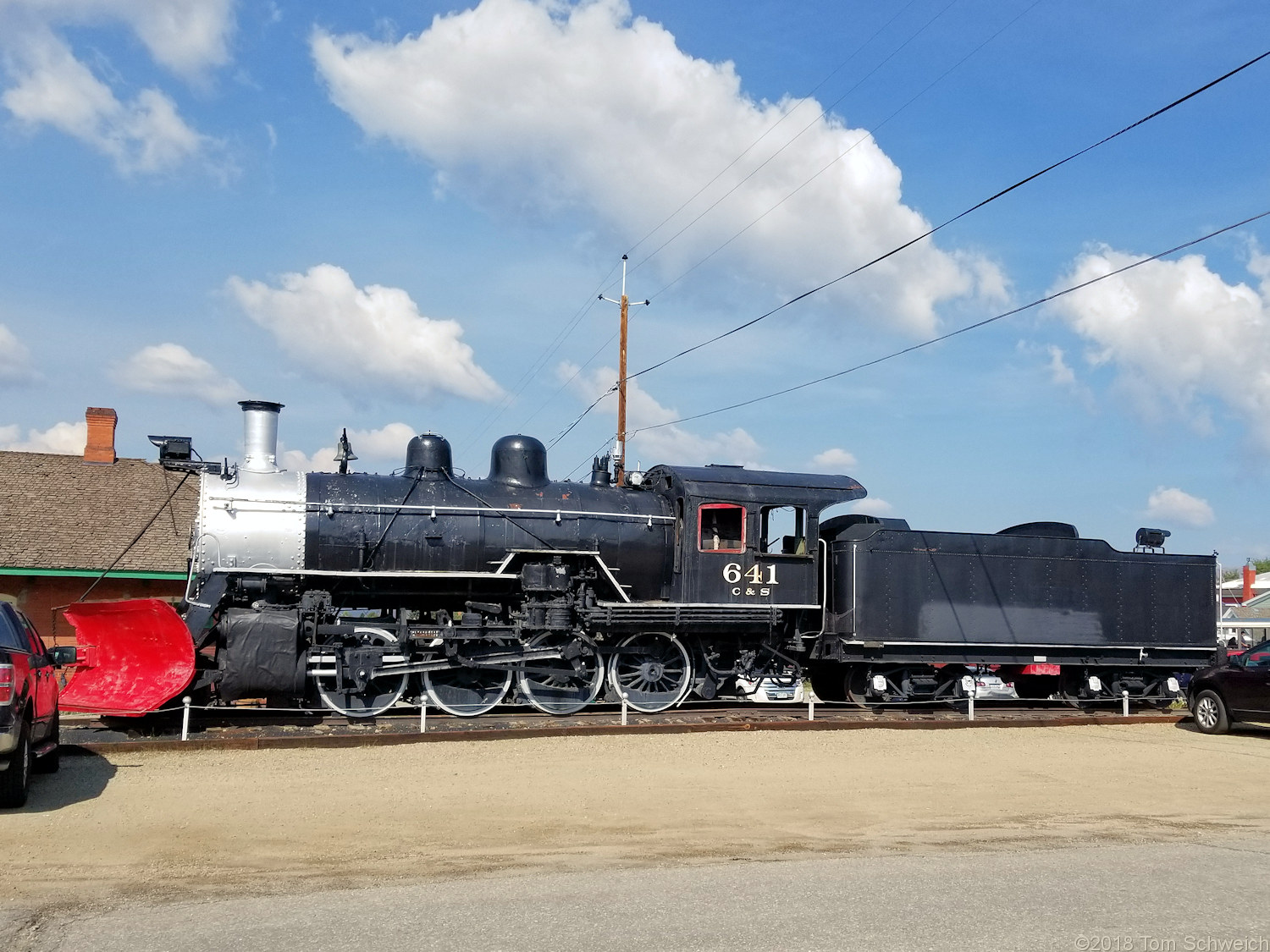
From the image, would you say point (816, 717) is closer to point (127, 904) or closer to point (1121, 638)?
point (1121, 638)

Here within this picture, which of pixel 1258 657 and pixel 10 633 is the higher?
pixel 10 633

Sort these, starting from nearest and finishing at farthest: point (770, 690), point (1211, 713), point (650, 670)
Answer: point (1211, 713) → point (650, 670) → point (770, 690)

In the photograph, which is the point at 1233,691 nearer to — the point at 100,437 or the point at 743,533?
the point at 743,533

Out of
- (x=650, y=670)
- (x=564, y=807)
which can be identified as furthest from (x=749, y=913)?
(x=650, y=670)

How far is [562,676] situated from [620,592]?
1.32 metres

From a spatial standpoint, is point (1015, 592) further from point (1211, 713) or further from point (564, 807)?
point (564, 807)

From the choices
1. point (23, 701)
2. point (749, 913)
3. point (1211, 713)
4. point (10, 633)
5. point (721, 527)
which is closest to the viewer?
point (749, 913)

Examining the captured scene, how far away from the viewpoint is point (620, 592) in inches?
546

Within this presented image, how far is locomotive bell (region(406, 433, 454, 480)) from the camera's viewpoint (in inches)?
544

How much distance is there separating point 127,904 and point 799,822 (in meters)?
4.71

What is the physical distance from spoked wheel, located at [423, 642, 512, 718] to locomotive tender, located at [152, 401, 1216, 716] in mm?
29

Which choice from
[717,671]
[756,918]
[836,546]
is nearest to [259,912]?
[756,918]

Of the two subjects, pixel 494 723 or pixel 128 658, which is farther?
pixel 494 723

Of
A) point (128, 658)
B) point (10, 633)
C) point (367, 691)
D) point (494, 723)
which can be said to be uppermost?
point (10, 633)
